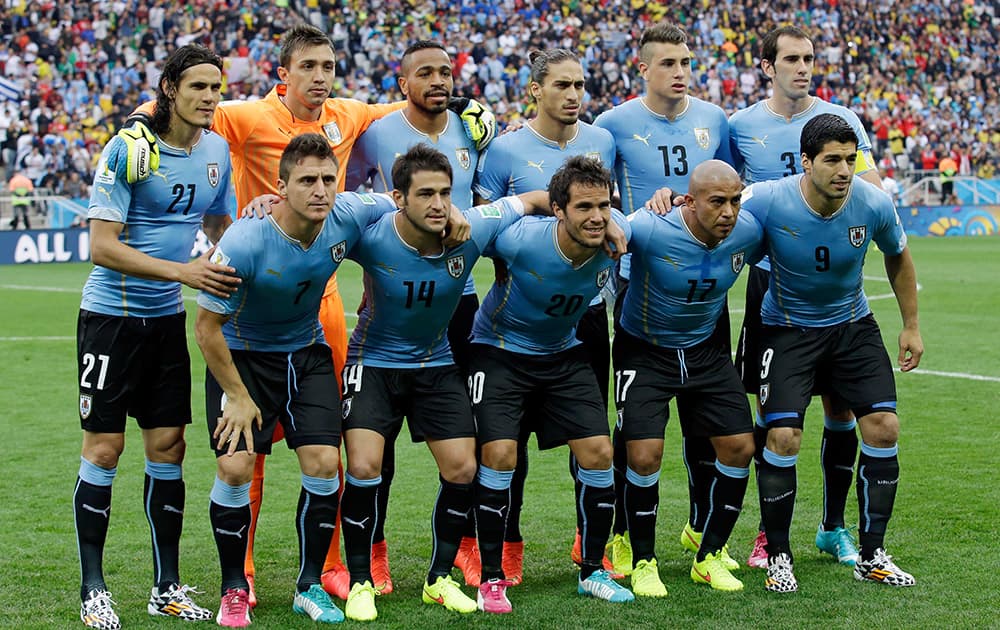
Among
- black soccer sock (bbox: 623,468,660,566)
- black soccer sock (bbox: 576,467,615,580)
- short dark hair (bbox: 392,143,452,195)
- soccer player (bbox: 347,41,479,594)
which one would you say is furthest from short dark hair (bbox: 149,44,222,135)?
black soccer sock (bbox: 623,468,660,566)

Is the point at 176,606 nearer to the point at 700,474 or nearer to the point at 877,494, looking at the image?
the point at 700,474

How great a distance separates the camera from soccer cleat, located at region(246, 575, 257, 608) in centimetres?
571

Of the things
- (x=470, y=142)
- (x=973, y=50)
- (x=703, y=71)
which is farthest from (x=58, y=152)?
(x=973, y=50)

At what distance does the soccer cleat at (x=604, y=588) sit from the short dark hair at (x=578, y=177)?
5.79 ft

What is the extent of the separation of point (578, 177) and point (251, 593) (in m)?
2.48

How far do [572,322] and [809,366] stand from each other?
3.94 feet

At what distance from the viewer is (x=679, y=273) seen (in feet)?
20.0

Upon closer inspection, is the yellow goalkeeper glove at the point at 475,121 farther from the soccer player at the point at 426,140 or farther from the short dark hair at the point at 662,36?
the short dark hair at the point at 662,36

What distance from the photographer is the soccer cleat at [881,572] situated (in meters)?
5.95

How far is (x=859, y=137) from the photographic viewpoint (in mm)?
6777

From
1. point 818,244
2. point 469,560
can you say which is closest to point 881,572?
point 818,244

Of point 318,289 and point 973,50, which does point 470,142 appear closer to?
point 318,289

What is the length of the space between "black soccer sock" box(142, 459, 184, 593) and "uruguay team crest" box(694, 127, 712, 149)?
10.7ft

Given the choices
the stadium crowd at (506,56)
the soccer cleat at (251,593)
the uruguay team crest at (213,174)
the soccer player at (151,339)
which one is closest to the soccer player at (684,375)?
the soccer cleat at (251,593)
